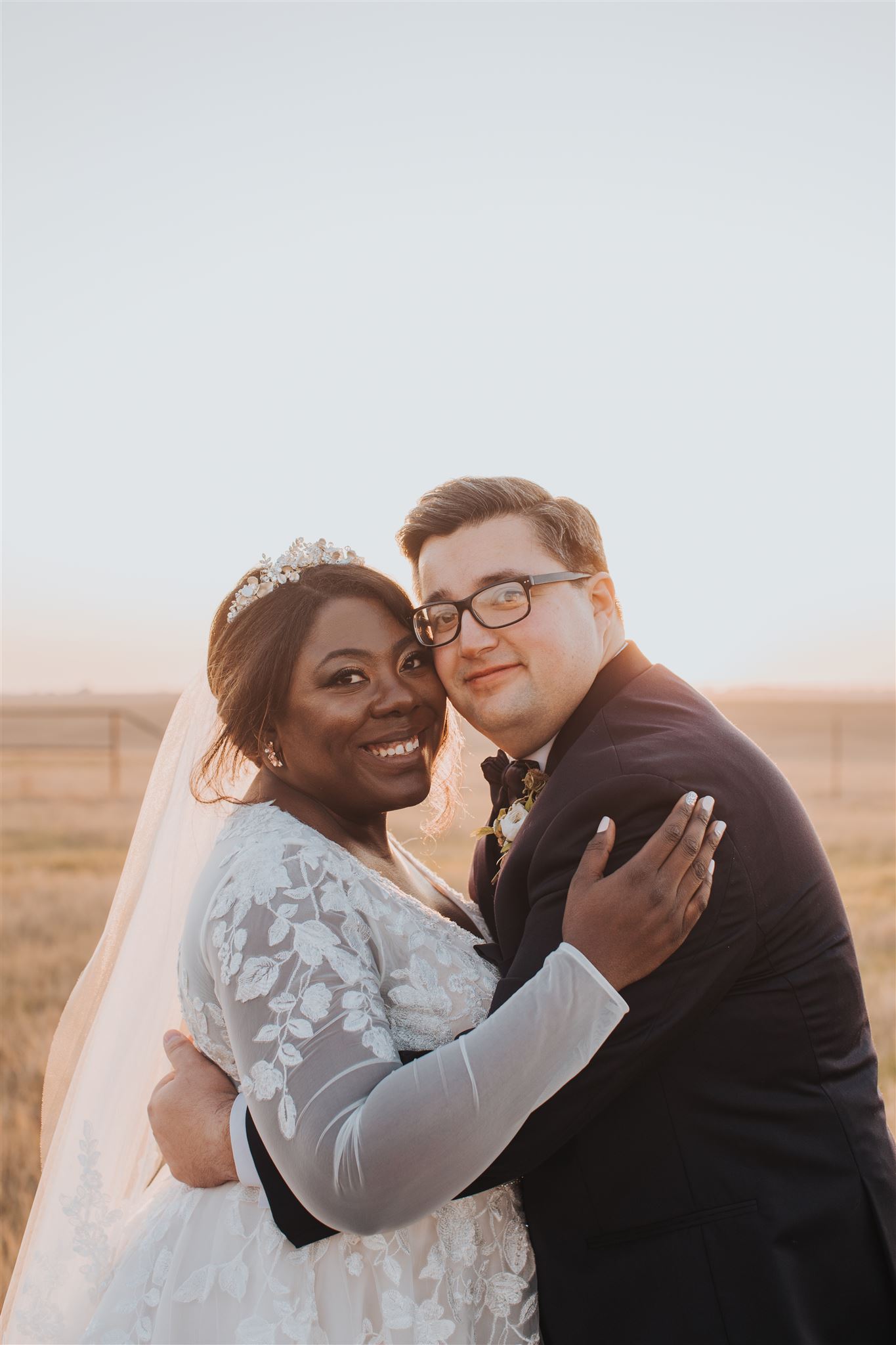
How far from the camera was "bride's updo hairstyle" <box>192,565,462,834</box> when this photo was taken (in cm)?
354

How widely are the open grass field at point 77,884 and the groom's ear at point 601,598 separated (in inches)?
28.2

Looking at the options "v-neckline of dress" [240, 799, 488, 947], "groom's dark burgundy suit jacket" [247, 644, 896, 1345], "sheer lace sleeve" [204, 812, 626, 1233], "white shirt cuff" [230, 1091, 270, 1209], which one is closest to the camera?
"sheer lace sleeve" [204, 812, 626, 1233]

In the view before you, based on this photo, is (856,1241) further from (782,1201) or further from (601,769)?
(601,769)

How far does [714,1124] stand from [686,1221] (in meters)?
0.23

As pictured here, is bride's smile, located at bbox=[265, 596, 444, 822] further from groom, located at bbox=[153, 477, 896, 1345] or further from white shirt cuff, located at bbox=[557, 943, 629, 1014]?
white shirt cuff, located at bbox=[557, 943, 629, 1014]

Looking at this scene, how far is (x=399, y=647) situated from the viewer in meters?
3.63

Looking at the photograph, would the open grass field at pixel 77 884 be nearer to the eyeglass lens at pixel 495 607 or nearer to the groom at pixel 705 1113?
the eyeglass lens at pixel 495 607

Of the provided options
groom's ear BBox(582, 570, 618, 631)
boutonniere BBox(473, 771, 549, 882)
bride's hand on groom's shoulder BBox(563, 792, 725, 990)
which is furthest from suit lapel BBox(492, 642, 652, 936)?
bride's hand on groom's shoulder BBox(563, 792, 725, 990)

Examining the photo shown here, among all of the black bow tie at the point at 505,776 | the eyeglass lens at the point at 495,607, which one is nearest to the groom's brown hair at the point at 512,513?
the eyeglass lens at the point at 495,607

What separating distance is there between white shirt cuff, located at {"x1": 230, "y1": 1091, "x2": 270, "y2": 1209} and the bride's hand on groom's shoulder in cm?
106

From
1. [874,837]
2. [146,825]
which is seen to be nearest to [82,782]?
[874,837]

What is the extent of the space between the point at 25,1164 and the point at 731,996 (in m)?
5.18

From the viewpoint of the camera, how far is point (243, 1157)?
114 inches

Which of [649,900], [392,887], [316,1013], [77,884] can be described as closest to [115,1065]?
[392,887]
